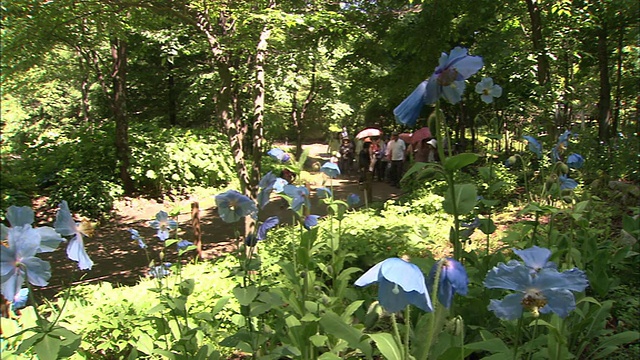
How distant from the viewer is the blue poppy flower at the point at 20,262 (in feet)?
3.50

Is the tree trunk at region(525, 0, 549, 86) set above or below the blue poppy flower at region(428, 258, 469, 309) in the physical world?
above

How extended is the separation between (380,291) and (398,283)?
10 cm

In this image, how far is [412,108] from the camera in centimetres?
125

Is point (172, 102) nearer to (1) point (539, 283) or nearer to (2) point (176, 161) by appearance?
(2) point (176, 161)

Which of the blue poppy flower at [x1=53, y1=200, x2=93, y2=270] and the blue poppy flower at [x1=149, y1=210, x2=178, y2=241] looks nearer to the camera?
the blue poppy flower at [x1=53, y1=200, x2=93, y2=270]

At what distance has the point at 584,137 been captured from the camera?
23.0 ft

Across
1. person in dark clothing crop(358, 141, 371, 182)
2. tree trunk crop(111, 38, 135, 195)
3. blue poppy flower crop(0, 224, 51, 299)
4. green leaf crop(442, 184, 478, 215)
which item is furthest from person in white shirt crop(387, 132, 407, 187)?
blue poppy flower crop(0, 224, 51, 299)

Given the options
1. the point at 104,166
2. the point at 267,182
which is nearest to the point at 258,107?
the point at 267,182

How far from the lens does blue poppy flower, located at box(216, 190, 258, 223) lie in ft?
5.41

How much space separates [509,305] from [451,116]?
15658 mm

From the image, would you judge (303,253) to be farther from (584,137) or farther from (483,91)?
(584,137)

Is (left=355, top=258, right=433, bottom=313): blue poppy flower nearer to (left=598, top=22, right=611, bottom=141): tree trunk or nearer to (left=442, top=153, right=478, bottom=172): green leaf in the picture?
(left=442, top=153, right=478, bottom=172): green leaf

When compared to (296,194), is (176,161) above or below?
below

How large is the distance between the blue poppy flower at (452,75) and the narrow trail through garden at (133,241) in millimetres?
4104
